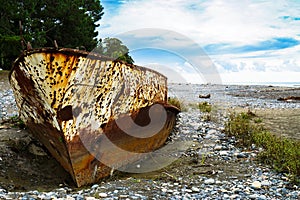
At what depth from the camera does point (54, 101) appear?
4.09m

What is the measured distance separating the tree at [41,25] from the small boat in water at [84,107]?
12518mm

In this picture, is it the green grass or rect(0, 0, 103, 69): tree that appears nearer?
the green grass

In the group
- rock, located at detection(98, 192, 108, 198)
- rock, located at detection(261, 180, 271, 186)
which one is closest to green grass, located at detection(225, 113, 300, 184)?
rock, located at detection(261, 180, 271, 186)

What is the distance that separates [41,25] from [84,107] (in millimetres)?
18412

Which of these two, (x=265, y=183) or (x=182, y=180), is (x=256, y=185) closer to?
(x=265, y=183)

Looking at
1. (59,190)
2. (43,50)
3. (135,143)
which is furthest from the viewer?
(135,143)

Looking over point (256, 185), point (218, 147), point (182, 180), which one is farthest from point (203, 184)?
point (218, 147)

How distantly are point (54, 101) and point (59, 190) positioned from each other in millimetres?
1141

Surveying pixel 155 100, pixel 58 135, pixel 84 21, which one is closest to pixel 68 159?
pixel 58 135

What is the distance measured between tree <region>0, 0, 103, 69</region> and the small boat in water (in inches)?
493

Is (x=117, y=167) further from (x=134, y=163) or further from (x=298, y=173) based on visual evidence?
(x=298, y=173)

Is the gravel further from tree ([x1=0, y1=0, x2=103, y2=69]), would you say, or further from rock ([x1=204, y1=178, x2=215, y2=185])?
tree ([x1=0, y1=0, x2=103, y2=69])

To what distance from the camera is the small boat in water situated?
406cm

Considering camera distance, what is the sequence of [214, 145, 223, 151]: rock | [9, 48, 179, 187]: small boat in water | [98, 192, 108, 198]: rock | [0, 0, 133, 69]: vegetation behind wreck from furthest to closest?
[0, 0, 133, 69]: vegetation behind wreck
[214, 145, 223, 151]: rock
[9, 48, 179, 187]: small boat in water
[98, 192, 108, 198]: rock
